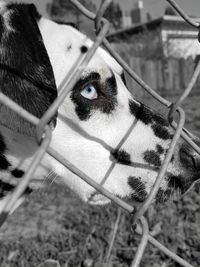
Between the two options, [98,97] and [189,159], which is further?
[98,97]

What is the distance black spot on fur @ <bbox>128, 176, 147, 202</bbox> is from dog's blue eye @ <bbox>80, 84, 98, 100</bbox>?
17.2 inches

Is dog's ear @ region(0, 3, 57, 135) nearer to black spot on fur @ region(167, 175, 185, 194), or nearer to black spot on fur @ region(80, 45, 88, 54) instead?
black spot on fur @ region(80, 45, 88, 54)

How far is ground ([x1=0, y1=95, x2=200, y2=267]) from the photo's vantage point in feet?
9.65

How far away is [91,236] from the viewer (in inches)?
130

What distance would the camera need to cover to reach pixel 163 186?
1999mm

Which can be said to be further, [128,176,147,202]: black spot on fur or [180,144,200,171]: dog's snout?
[128,176,147,202]: black spot on fur

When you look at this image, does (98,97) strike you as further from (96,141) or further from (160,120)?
(160,120)

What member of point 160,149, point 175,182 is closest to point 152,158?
point 160,149

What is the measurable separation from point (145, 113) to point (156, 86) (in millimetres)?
15988

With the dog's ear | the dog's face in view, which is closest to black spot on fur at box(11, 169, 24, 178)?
the dog's face

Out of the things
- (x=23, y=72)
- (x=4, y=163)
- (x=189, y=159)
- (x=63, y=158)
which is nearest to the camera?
(x=63, y=158)

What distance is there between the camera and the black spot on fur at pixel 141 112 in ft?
7.11

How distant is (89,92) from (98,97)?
0.06m

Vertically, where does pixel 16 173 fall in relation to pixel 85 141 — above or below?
below
